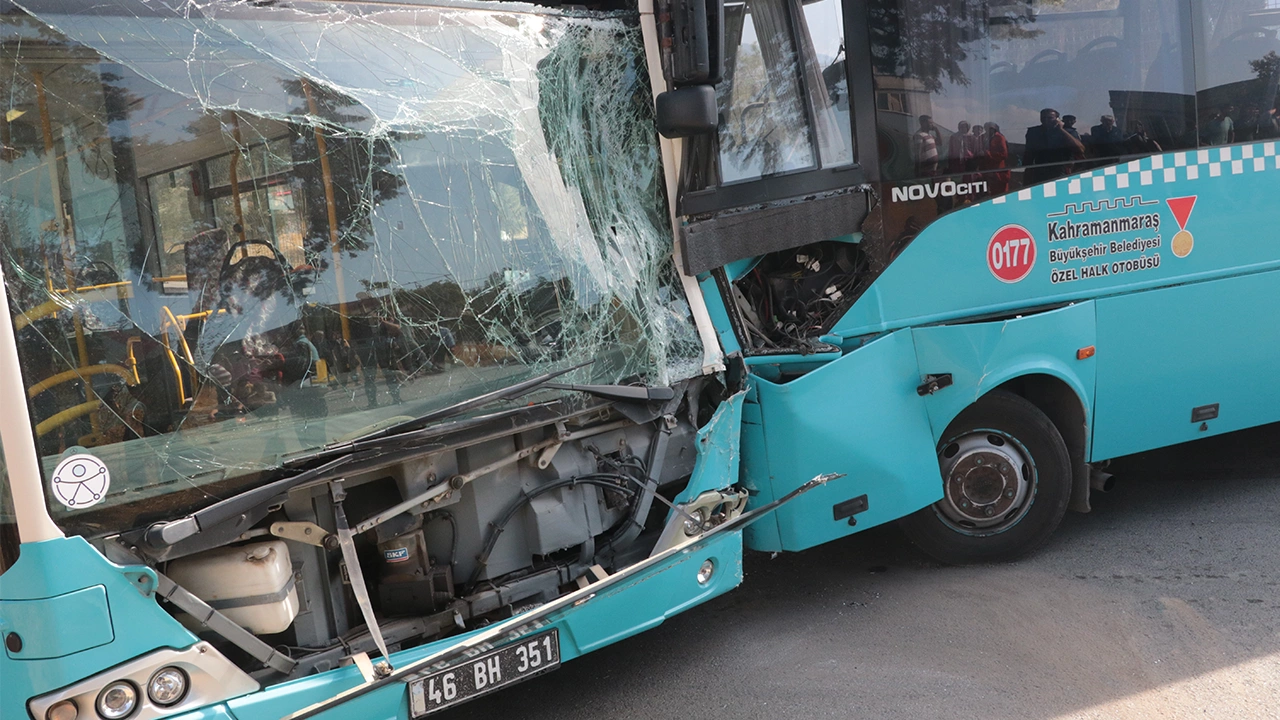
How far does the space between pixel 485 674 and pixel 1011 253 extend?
10.1 ft

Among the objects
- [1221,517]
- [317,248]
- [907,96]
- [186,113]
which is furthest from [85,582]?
[1221,517]

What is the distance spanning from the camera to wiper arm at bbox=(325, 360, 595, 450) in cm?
337

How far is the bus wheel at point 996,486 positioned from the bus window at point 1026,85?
43.4 inches

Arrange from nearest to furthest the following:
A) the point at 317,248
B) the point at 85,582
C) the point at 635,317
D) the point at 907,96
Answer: the point at 85,582 < the point at 317,248 < the point at 635,317 < the point at 907,96

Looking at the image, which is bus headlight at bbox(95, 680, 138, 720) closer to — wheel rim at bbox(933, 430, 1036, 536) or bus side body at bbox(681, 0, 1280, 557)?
bus side body at bbox(681, 0, 1280, 557)

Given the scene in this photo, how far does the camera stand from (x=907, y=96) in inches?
181

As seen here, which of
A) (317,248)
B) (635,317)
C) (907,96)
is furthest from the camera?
(907,96)

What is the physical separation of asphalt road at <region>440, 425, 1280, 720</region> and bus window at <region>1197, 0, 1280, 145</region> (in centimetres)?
210

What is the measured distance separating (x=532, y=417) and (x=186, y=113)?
1.50 meters

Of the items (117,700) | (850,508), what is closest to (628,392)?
(850,508)

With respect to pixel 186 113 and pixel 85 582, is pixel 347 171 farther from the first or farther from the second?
pixel 85 582

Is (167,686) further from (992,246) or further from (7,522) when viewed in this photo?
(992,246)

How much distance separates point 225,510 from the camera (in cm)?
304

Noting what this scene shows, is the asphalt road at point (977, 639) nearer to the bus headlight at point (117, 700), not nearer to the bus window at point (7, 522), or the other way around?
the bus headlight at point (117, 700)
